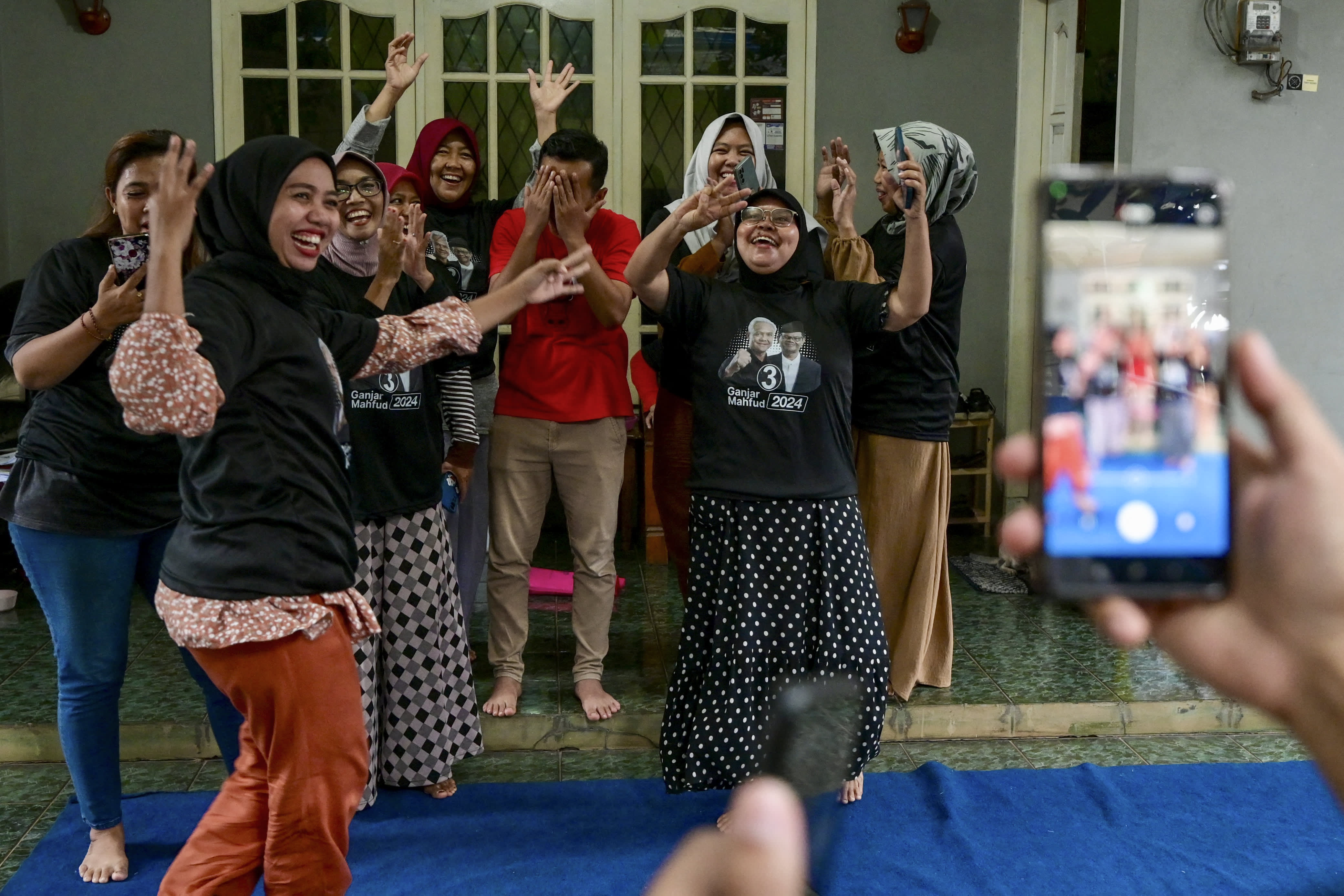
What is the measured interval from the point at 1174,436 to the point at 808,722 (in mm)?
429

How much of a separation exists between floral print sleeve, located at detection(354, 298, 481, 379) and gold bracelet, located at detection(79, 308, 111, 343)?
467mm

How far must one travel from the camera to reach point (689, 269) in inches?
Result: 123

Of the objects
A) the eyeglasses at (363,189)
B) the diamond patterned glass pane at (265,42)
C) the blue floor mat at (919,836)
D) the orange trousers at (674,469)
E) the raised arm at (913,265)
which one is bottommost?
the blue floor mat at (919,836)

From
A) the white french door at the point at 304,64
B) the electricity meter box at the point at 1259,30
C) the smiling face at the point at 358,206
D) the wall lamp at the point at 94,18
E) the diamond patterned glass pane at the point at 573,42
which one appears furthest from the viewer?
the diamond patterned glass pane at the point at 573,42

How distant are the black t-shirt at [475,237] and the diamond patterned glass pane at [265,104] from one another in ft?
6.72

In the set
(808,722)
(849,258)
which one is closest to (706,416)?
(849,258)

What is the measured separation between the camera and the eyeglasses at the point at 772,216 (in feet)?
9.09

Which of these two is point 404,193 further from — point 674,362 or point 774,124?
point 774,124

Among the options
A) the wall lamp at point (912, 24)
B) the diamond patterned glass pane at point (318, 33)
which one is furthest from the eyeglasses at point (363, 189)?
the wall lamp at point (912, 24)

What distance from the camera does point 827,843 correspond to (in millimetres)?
710

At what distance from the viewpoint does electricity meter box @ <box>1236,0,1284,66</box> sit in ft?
13.3

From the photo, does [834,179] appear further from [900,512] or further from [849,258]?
[900,512]

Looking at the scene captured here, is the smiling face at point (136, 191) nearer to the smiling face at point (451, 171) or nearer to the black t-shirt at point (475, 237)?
the black t-shirt at point (475, 237)

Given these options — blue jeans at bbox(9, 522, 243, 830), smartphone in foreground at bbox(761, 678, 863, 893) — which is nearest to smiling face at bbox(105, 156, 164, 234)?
blue jeans at bbox(9, 522, 243, 830)
